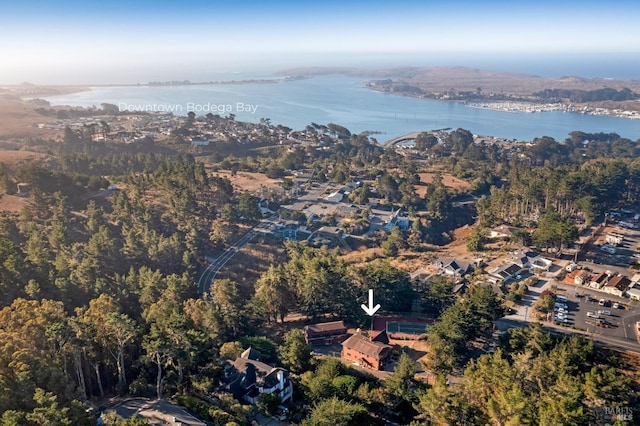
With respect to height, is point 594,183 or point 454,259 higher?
point 594,183

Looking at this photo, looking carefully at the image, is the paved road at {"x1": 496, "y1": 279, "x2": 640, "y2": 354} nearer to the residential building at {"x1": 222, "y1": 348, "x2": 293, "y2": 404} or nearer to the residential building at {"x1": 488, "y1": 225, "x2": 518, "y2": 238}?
the residential building at {"x1": 488, "y1": 225, "x2": 518, "y2": 238}

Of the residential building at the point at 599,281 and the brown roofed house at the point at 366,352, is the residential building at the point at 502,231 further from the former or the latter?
the brown roofed house at the point at 366,352

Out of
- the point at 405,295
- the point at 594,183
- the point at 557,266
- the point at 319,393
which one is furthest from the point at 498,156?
the point at 319,393

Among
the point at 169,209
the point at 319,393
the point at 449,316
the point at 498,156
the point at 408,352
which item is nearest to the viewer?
the point at 319,393

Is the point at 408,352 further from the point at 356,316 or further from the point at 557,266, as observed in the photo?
the point at 557,266

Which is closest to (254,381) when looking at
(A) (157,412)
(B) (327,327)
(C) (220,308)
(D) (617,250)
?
(A) (157,412)

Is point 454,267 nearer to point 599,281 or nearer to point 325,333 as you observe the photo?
point 599,281
